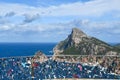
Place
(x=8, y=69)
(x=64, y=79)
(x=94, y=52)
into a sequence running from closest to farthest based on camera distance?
(x=8, y=69) < (x=64, y=79) < (x=94, y=52)

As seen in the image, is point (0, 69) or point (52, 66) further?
point (52, 66)

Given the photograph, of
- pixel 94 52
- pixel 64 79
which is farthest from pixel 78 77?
pixel 94 52

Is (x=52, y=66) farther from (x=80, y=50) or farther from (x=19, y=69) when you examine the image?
(x=80, y=50)

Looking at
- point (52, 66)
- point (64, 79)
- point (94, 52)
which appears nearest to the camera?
point (64, 79)

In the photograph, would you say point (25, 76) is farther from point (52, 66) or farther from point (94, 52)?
point (94, 52)

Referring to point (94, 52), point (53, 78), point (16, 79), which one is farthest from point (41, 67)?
point (94, 52)

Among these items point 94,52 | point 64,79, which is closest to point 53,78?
point 64,79

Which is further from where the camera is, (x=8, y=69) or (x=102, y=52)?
(x=102, y=52)

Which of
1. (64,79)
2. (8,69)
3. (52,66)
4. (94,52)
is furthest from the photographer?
(94,52)

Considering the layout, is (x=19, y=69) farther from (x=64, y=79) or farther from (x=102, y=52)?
(x=102, y=52)
